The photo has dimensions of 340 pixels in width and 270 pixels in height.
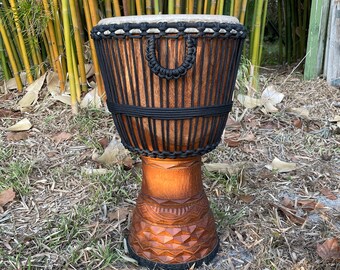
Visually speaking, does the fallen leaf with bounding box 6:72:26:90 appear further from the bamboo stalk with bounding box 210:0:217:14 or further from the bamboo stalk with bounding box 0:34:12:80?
the bamboo stalk with bounding box 210:0:217:14

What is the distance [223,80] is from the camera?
3.36 feet

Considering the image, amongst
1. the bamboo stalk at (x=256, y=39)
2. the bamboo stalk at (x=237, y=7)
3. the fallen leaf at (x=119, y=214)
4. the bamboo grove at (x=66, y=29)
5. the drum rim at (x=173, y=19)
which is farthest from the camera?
the bamboo stalk at (x=256, y=39)

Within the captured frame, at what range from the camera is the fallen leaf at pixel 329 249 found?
1114mm

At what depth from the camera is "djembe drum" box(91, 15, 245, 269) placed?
0.92m

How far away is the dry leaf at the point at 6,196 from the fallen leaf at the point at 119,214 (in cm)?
35

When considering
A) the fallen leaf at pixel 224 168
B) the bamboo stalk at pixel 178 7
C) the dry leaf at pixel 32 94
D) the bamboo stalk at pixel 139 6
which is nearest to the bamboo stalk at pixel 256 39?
the bamboo stalk at pixel 178 7

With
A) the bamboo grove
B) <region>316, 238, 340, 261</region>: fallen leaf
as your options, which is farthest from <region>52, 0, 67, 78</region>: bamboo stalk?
<region>316, 238, 340, 261</region>: fallen leaf

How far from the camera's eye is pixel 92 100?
1.89 metres

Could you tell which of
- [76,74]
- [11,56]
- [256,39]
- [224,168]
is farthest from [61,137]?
[256,39]

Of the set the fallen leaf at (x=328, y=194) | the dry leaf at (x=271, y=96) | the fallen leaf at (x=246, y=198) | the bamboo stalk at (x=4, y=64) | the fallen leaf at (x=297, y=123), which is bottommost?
the fallen leaf at (x=297, y=123)

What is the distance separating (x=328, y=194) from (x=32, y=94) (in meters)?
1.43

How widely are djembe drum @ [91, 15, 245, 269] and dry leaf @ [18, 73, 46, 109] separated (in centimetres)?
104

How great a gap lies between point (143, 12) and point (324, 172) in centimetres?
103

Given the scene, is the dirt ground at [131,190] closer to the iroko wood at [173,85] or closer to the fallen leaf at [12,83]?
the fallen leaf at [12,83]
